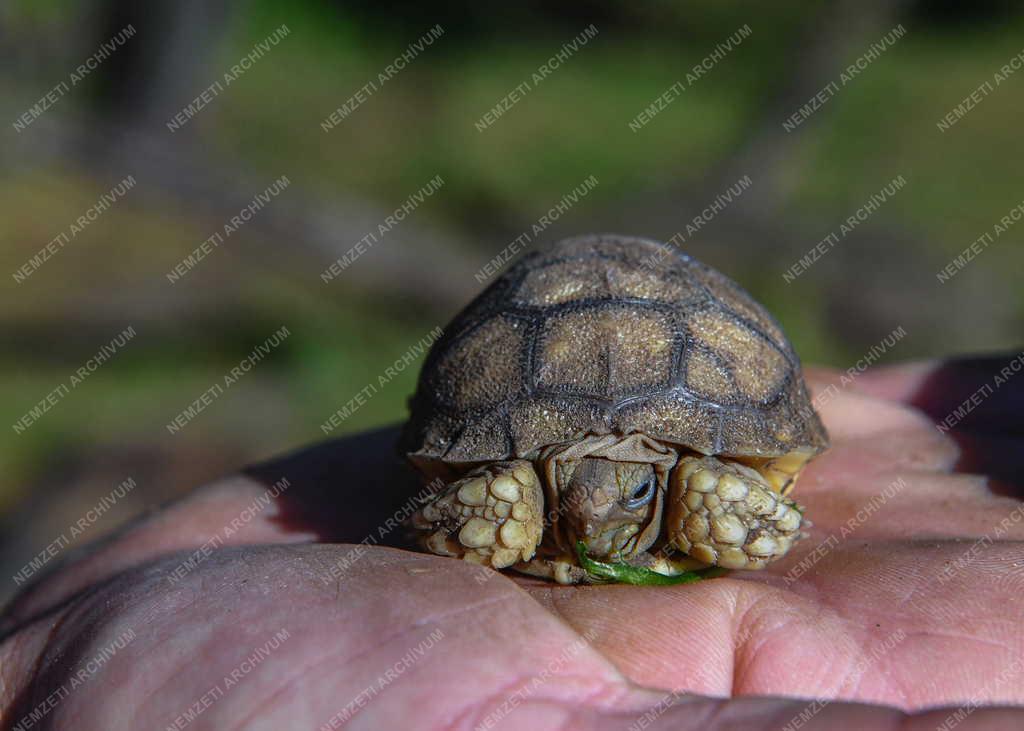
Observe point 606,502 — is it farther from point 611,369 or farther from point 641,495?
point 611,369

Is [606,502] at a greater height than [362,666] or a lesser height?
lesser

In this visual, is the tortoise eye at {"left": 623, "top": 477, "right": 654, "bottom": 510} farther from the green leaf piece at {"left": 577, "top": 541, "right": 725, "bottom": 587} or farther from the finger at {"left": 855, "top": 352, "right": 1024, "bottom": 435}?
the finger at {"left": 855, "top": 352, "right": 1024, "bottom": 435}

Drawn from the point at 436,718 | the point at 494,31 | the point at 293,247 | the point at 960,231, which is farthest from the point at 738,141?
the point at 436,718

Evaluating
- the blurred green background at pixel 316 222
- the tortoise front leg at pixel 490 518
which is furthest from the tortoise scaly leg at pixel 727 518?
the blurred green background at pixel 316 222

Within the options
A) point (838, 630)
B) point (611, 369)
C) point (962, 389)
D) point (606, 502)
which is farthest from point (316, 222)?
point (838, 630)

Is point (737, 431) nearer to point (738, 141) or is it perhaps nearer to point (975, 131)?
point (738, 141)

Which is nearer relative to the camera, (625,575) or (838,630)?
(838,630)
